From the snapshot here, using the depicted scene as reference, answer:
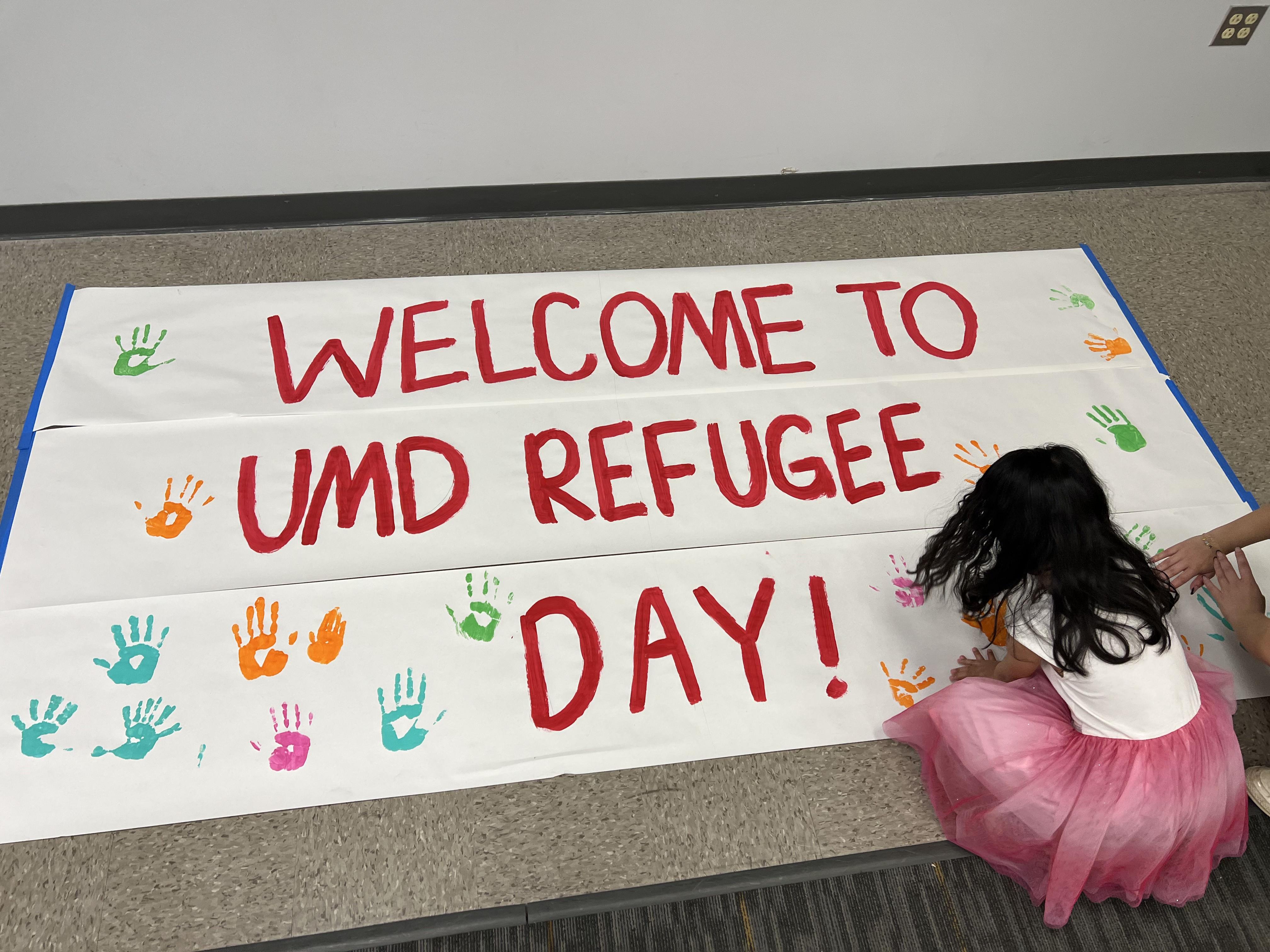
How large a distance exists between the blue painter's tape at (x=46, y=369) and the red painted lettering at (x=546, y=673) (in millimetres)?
844

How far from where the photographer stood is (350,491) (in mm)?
1426

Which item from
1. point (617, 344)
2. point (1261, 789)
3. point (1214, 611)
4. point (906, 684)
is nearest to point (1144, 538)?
point (1214, 611)

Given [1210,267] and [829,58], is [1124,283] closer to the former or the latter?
[1210,267]

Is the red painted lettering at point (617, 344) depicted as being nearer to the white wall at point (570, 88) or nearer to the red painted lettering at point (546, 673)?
the white wall at point (570, 88)

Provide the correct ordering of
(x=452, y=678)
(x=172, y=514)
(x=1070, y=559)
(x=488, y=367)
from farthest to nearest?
(x=488, y=367) < (x=172, y=514) < (x=452, y=678) < (x=1070, y=559)

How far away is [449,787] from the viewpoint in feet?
3.95

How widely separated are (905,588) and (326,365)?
1048 mm

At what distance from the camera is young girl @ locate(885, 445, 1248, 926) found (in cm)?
104

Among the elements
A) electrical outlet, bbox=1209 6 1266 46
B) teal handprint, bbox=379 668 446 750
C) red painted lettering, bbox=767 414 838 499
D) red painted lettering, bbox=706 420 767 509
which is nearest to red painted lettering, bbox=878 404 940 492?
red painted lettering, bbox=767 414 838 499

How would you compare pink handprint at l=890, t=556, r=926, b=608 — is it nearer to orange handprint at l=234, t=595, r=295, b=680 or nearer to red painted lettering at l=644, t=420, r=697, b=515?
red painted lettering at l=644, t=420, r=697, b=515

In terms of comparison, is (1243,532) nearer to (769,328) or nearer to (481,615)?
(769,328)

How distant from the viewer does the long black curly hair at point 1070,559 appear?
3.38ft

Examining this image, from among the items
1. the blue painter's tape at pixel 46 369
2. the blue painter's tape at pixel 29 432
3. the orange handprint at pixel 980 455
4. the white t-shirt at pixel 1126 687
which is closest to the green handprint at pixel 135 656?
the blue painter's tape at pixel 29 432

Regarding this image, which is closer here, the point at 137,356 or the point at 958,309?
the point at 137,356
